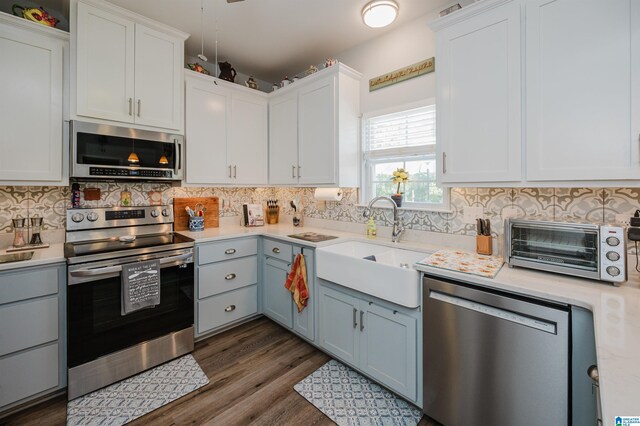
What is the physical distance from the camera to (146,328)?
215 cm

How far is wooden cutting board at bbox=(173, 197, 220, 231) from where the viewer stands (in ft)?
9.61

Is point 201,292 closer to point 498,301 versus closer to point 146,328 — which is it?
point 146,328

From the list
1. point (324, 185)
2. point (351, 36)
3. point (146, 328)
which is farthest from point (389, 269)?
point (351, 36)

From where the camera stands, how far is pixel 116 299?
2014mm

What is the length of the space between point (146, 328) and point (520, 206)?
2.77 m

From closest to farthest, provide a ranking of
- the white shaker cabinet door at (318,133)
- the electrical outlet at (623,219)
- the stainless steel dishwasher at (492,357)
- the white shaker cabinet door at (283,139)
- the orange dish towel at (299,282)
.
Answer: the stainless steel dishwasher at (492,357), the electrical outlet at (623,219), the orange dish towel at (299,282), the white shaker cabinet door at (318,133), the white shaker cabinet door at (283,139)

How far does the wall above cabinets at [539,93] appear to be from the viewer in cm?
133

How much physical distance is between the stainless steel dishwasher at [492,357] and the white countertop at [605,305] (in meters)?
0.06

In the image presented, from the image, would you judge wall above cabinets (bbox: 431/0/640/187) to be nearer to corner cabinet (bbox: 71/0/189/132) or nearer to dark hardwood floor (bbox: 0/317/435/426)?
dark hardwood floor (bbox: 0/317/435/426)

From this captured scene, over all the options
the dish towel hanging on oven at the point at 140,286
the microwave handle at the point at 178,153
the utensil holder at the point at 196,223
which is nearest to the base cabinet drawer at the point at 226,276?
the dish towel hanging on oven at the point at 140,286

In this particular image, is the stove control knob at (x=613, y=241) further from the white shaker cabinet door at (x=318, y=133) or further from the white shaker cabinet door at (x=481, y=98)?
the white shaker cabinet door at (x=318, y=133)

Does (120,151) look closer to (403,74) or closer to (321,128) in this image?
(321,128)

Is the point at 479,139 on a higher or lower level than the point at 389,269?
higher

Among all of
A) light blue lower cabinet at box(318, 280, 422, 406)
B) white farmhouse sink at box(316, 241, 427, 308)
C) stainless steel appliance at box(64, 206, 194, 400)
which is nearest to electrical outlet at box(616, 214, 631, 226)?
white farmhouse sink at box(316, 241, 427, 308)
